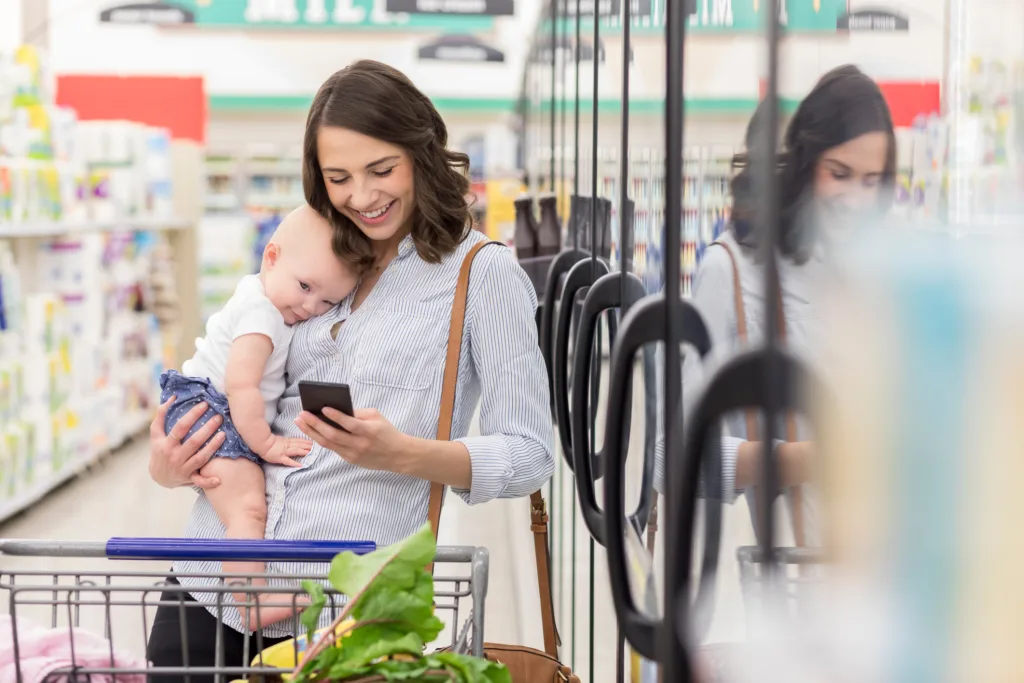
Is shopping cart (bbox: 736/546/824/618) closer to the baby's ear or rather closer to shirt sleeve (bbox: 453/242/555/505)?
shirt sleeve (bbox: 453/242/555/505)

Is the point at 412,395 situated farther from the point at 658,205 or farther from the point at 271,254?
the point at 658,205

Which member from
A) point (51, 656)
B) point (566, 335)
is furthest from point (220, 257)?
point (51, 656)

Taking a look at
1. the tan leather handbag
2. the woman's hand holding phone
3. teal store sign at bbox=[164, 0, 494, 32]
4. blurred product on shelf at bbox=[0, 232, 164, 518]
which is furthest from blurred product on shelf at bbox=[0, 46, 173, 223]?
the woman's hand holding phone

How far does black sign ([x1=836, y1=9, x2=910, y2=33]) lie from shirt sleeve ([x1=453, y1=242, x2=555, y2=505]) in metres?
1.21

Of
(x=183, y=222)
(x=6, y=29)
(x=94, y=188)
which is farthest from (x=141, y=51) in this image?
(x=94, y=188)

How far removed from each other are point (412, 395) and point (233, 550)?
0.48 metres

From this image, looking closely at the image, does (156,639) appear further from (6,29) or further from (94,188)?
(6,29)

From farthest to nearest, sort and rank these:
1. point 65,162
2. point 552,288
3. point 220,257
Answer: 1. point 220,257
2. point 65,162
3. point 552,288

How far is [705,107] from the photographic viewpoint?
82 centimetres

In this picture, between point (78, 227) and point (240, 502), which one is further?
point (78, 227)

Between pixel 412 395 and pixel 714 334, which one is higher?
pixel 714 334

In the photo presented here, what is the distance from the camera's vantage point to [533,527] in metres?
1.87

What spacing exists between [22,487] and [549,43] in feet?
10.9

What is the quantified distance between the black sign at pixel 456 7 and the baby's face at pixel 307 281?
4.53 metres
